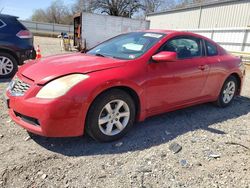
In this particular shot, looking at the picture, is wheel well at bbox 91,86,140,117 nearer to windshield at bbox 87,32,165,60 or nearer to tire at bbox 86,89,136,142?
tire at bbox 86,89,136,142

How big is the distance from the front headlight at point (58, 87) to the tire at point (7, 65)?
4.23 metres

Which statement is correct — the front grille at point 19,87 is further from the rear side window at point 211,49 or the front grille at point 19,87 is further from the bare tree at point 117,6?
the bare tree at point 117,6

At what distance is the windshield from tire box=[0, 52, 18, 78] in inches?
129

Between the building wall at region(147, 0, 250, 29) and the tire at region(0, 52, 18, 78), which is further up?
the building wall at region(147, 0, 250, 29)

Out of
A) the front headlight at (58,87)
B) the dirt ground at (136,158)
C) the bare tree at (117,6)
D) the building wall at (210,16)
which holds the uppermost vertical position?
the bare tree at (117,6)

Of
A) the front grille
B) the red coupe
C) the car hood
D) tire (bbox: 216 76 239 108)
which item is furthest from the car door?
the front grille

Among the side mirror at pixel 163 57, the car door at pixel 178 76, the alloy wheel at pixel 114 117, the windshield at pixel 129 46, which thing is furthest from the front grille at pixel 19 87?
the side mirror at pixel 163 57

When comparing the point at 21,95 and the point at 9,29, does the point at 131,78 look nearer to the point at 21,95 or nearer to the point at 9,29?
the point at 21,95

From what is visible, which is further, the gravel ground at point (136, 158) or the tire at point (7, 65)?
the tire at point (7, 65)

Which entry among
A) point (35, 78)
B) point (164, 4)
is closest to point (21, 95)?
point (35, 78)

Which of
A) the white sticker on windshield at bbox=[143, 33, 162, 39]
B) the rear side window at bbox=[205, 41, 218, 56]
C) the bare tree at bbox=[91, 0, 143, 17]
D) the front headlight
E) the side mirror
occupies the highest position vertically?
the bare tree at bbox=[91, 0, 143, 17]

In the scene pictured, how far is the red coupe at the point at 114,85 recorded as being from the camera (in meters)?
2.90

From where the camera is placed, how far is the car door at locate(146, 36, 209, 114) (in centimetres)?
364

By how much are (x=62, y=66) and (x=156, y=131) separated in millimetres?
1704
